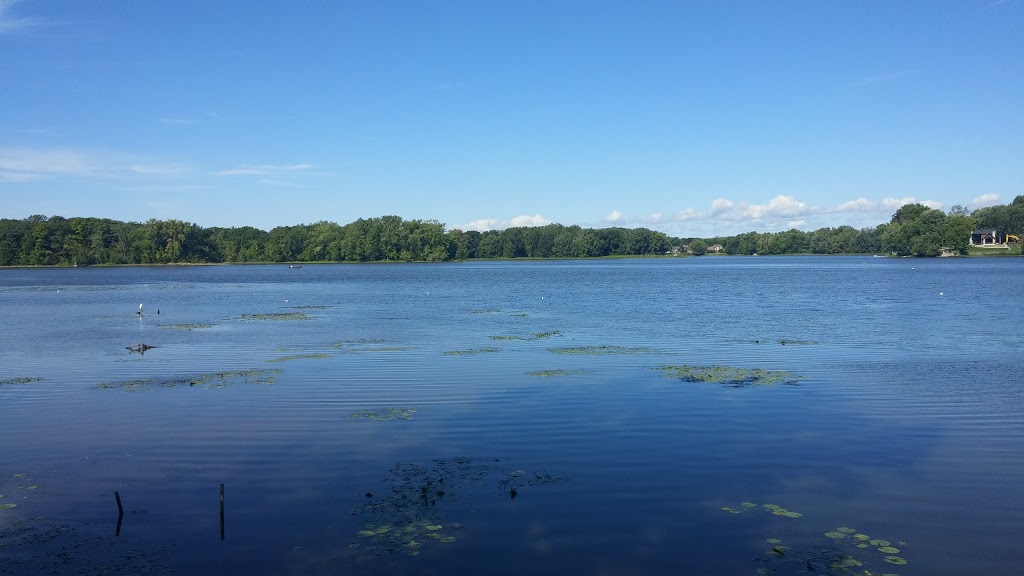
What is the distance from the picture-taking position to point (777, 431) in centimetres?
1429

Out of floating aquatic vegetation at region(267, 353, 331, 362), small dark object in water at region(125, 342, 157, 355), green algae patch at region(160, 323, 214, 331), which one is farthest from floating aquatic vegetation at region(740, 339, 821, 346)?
green algae patch at region(160, 323, 214, 331)

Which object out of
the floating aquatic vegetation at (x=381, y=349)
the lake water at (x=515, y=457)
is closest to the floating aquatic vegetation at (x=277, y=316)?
the lake water at (x=515, y=457)

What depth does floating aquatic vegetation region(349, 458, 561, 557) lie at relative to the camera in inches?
365

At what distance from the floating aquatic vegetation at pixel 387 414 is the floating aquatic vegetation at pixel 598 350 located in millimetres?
9696

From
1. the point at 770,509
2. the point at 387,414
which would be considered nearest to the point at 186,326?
the point at 387,414

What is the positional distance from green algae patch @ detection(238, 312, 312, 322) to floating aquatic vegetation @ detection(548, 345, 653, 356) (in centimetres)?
1925

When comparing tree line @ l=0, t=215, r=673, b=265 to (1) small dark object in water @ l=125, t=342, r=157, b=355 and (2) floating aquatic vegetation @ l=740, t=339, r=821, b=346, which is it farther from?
(2) floating aquatic vegetation @ l=740, t=339, r=821, b=346

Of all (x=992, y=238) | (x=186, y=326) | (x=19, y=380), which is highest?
(x=992, y=238)

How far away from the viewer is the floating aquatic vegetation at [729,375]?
63.4ft

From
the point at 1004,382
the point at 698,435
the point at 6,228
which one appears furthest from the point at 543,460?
the point at 6,228

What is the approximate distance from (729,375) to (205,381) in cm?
1473

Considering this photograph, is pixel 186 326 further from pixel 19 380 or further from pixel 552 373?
pixel 552 373

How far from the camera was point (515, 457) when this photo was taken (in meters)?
12.7

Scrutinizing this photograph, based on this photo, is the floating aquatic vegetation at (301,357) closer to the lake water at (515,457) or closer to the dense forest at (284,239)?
the lake water at (515,457)
